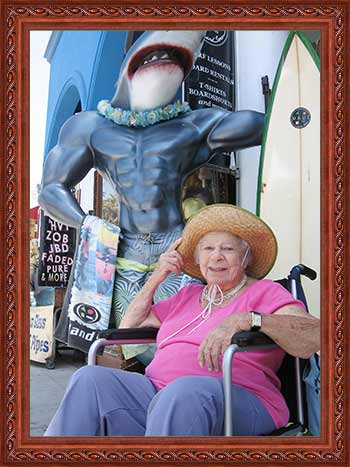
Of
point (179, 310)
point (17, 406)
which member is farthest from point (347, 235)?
point (17, 406)

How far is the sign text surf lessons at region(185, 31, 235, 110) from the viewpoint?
295 centimetres

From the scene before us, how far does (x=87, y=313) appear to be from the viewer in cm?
308

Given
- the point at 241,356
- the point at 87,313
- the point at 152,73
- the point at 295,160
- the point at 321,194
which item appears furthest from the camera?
the point at 87,313

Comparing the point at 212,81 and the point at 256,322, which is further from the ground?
the point at 212,81

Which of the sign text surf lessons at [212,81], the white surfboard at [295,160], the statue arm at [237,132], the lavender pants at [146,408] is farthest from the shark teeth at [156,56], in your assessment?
the lavender pants at [146,408]

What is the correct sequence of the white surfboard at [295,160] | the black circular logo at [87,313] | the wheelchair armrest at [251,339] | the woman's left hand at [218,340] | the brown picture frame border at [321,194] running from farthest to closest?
1. the black circular logo at [87,313]
2. the white surfboard at [295,160]
3. the brown picture frame border at [321,194]
4. the woman's left hand at [218,340]
5. the wheelchair armrest at [251,339]

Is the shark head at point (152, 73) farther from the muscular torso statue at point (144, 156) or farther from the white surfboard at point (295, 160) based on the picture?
the white surfboard at point (295, 160)

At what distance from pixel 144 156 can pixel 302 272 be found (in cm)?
90

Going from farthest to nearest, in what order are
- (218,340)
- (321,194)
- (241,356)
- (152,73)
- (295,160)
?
(152,73)
(295,160)
(321,194)
(241,356)
(218,340)

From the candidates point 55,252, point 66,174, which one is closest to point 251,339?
point 55,252

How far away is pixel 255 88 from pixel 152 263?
0.95m

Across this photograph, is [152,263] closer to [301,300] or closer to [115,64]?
[301,300]

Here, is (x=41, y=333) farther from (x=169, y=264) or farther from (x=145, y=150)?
(x=145, y=150)

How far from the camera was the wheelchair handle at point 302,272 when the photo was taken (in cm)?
279
